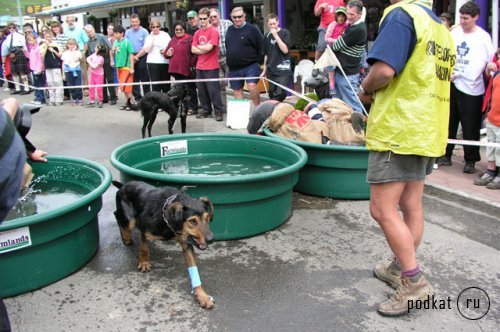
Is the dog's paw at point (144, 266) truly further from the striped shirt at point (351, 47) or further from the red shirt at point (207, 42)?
the red shirt at point (207, 42)

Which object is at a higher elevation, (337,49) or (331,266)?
(337,49)

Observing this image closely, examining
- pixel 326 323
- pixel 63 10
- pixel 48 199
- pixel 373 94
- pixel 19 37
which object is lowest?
pixel 326 323

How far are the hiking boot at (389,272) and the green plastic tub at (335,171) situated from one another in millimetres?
1701

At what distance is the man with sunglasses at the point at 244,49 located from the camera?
30.5 ft

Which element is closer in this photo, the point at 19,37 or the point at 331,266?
the point at 331,266

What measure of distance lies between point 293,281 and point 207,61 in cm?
703

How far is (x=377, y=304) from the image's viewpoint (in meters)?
3.38

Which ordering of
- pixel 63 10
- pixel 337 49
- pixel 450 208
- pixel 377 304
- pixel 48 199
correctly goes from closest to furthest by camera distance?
pixel 377 304 → pixel 48 199 → pixel 450 208 → pixel 337 49 → pixel 63 10

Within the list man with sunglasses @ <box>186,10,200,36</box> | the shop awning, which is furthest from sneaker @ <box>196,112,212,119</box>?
the shop awning

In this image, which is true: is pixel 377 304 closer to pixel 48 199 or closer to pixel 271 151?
pixel 271 151

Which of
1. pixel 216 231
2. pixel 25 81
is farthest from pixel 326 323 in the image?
pixel 25 81

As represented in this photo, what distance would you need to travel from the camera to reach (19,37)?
15258mm

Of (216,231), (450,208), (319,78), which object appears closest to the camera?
(216,231)

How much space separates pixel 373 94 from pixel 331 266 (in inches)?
60.5
